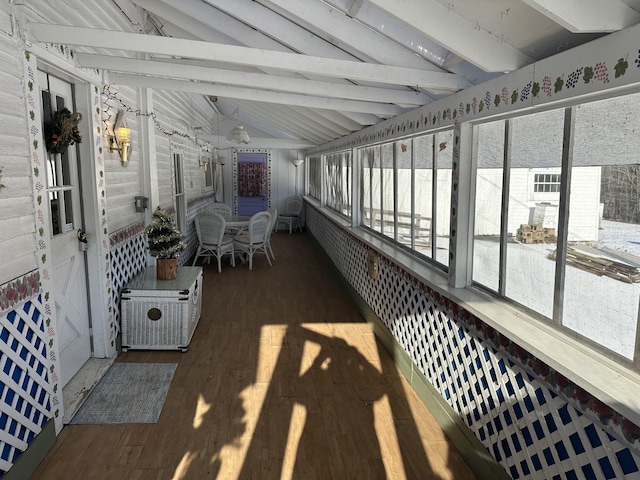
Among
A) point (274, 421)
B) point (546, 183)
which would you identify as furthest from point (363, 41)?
point (274, 421)

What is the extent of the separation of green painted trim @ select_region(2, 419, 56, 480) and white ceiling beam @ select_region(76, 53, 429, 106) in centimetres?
232

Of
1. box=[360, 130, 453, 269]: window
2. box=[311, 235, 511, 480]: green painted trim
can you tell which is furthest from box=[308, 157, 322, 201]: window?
box=[311, 235, 511, 480]: green painted trim

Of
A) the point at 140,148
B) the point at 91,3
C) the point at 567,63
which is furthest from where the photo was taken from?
the point at 140,148

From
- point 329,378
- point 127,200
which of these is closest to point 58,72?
point 127,200

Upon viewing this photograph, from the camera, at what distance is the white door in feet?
9.72

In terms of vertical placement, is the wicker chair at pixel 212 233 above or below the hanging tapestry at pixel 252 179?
below

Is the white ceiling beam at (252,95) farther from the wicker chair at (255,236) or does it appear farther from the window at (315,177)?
the window at (315,177)

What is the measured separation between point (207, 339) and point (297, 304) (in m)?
1.43

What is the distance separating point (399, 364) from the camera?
3826 mm

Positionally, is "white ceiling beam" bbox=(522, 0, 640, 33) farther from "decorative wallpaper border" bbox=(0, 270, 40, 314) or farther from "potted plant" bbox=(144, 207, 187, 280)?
"potted plant" bbox=(144, 207, 187, 280)

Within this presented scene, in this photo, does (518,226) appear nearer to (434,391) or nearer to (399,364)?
(434,391)

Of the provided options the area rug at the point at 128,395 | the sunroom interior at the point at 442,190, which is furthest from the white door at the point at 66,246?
the area rug at the point at 128,395

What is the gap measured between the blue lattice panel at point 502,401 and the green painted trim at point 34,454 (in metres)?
2.38

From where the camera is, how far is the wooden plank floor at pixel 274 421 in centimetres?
252
